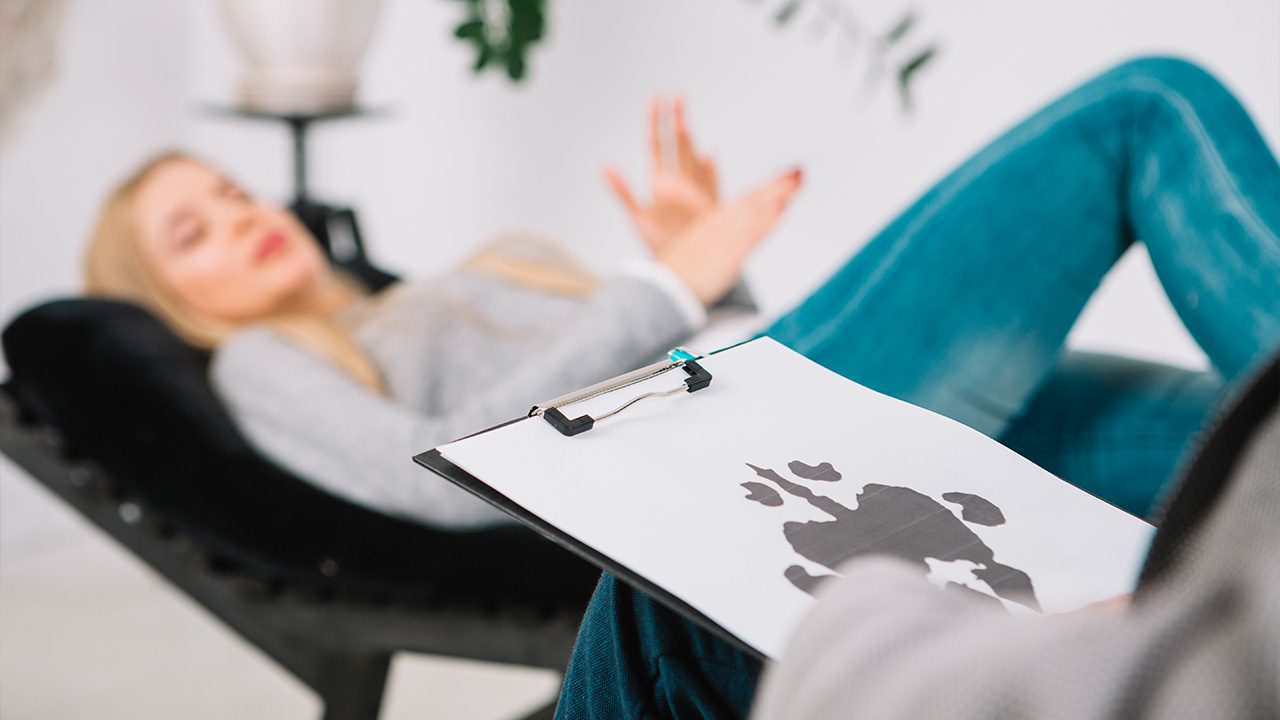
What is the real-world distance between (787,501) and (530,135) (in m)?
1.88

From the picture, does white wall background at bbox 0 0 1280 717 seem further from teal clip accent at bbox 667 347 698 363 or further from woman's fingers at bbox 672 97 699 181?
teal clip accent at bbox 667 347 698 363

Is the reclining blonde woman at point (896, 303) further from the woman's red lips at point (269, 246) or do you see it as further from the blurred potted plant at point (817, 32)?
the blurred potted plant at point (817, 32)

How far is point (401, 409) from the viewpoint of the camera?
1.01m

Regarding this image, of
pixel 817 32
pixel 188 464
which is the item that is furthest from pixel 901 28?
pixel 188 464

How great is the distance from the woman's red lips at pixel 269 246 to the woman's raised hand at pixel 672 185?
1.30ft

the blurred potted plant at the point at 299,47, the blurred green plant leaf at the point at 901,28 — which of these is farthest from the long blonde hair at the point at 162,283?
the blurred green plant leaf at the point at 901,28

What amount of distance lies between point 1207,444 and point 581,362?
29.2 inches

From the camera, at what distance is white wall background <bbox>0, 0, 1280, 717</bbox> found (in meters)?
1.50

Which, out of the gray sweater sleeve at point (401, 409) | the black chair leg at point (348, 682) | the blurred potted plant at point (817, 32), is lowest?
the black chair leg at point (348, 682)

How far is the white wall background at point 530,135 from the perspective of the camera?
1502 mm

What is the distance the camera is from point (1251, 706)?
0.76 feet

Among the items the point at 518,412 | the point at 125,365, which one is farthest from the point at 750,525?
the point at 125,365

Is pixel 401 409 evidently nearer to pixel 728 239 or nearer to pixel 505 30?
pixel 728 239

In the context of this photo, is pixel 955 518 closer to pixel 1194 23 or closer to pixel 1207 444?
pixel 1207 444
